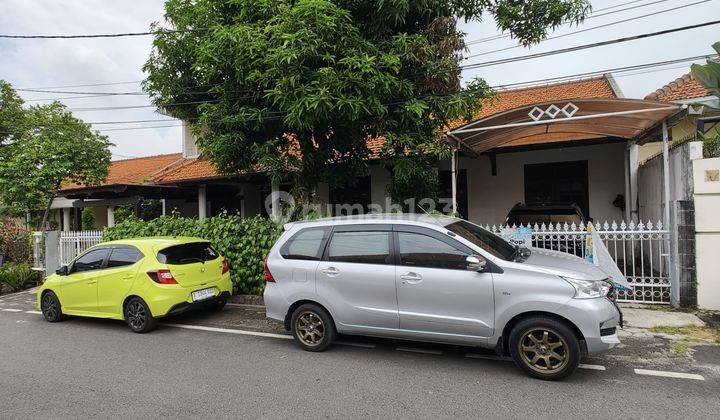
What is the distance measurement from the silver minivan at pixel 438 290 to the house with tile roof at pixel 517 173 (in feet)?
12.4

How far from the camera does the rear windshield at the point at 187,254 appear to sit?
6.70m

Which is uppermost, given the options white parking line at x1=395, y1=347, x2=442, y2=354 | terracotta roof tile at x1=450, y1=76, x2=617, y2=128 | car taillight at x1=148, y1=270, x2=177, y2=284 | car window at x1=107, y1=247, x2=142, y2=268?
terracotta roof tile at x1=450, y1=76, x2=617, y2=128

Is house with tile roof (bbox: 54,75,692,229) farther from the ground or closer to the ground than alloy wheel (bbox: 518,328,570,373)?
farther from the ground

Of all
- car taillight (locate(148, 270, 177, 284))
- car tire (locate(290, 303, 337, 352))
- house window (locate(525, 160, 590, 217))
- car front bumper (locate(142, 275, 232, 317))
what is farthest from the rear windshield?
house window (locate(525, 160, 590, 217))

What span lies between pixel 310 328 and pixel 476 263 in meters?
2.26

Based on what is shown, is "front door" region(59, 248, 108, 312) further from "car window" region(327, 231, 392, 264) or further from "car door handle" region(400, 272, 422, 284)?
"car door handle" region(400, 272, 422, 284)

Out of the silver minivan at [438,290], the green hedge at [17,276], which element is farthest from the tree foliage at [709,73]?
the green hedge at [17,276]

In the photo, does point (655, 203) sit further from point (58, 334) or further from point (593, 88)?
point (58, 334)

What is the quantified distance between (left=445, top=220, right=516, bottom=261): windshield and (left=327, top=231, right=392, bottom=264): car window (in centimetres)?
79

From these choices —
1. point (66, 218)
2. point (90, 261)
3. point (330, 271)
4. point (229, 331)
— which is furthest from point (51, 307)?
point (66, 218)

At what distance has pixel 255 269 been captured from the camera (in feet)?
28.2

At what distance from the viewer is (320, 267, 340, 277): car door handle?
5.18 meters

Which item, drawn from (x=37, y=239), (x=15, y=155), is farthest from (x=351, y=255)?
(x=15, y=155)

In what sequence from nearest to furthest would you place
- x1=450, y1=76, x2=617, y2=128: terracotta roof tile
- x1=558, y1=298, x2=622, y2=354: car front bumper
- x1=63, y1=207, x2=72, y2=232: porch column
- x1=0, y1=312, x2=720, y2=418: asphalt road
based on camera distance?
x1=0, y1=312, x2=720, y2=418: asphalt road → x1=558, y1=298, x2=622, y2=354: car front bumper → x1=450, y1=76, x2=617, y2=128: terracotta roof tile → x1=63, y1=207, x2=72, y2=232: porch column
